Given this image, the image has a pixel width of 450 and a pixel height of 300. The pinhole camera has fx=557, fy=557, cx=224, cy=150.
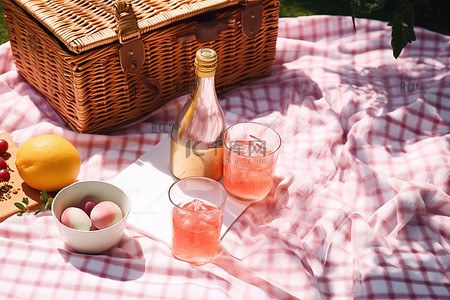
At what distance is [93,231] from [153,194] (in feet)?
→ 0.73

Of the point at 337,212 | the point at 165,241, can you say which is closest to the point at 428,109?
the point at 337,212

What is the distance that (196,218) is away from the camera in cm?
100

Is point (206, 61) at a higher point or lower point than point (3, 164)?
higher

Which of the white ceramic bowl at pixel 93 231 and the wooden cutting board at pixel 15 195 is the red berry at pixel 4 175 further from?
the white ceramic bowl at pixel 93 231

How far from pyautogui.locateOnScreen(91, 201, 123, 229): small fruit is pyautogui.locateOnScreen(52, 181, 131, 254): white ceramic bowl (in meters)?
0.02

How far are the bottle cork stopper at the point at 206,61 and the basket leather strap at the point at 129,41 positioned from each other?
0.87 feet

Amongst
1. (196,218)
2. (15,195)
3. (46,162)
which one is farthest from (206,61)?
(15,195)

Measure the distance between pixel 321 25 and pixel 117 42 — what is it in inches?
32.2

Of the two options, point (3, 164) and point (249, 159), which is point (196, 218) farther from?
point (3, 164)

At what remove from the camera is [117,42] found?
1270 mm

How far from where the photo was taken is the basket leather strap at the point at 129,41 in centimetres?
122

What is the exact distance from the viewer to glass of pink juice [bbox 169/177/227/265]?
100 centimetres

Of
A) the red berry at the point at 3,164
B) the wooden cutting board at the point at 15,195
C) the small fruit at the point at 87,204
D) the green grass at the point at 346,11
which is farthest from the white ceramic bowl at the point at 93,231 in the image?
the green grass at the point at 346,11

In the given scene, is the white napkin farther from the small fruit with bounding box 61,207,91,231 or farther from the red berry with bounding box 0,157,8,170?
the red berry with bounding box 0,157,8,170
